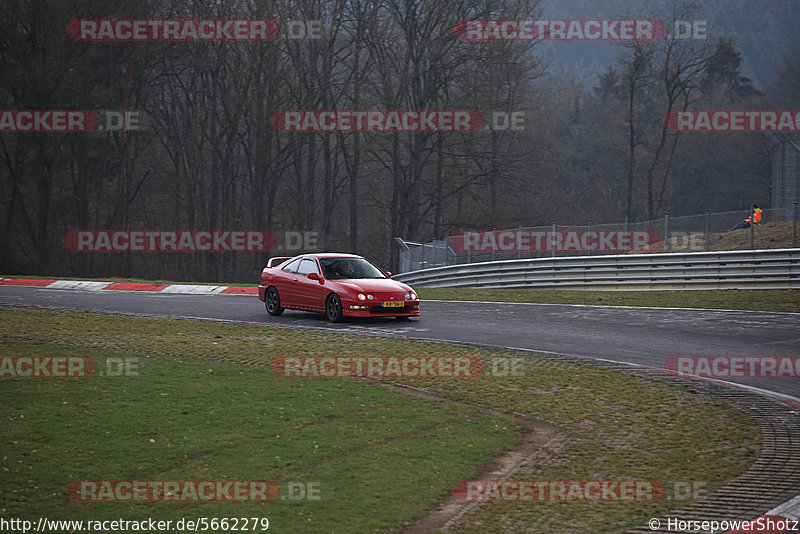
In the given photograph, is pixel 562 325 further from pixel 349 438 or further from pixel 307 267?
pixel 349 438

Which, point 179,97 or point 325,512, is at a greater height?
point 179,97

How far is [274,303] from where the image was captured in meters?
18.6

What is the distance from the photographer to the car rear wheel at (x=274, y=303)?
18.6 meters

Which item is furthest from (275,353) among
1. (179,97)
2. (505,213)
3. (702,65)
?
(702,65)

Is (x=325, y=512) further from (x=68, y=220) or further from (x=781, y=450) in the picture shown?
(x=68, y=220)

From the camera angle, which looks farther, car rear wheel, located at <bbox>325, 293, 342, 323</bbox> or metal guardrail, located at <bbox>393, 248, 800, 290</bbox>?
metal guardrail, located at <bbox>393, 248, 800, 290</bbox>

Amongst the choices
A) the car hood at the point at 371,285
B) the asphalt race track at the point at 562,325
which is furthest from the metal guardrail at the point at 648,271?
the car hood at the point at 371,285

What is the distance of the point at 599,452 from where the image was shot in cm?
764

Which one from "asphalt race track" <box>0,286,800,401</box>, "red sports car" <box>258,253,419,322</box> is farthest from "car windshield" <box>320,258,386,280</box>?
"asphalt race track" <box>0,286,800,401</box>

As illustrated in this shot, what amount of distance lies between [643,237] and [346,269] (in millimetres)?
11987

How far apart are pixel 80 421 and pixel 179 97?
4891cm

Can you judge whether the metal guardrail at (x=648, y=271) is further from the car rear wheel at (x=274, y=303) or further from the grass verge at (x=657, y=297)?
the car rear wheel at (x=274, y=303)

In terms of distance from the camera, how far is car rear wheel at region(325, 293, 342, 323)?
1705 centimetres

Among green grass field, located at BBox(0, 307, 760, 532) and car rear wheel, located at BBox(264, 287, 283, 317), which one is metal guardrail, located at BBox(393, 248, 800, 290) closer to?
car rear wheel, located at BBox(264, 287, 283, 317)
